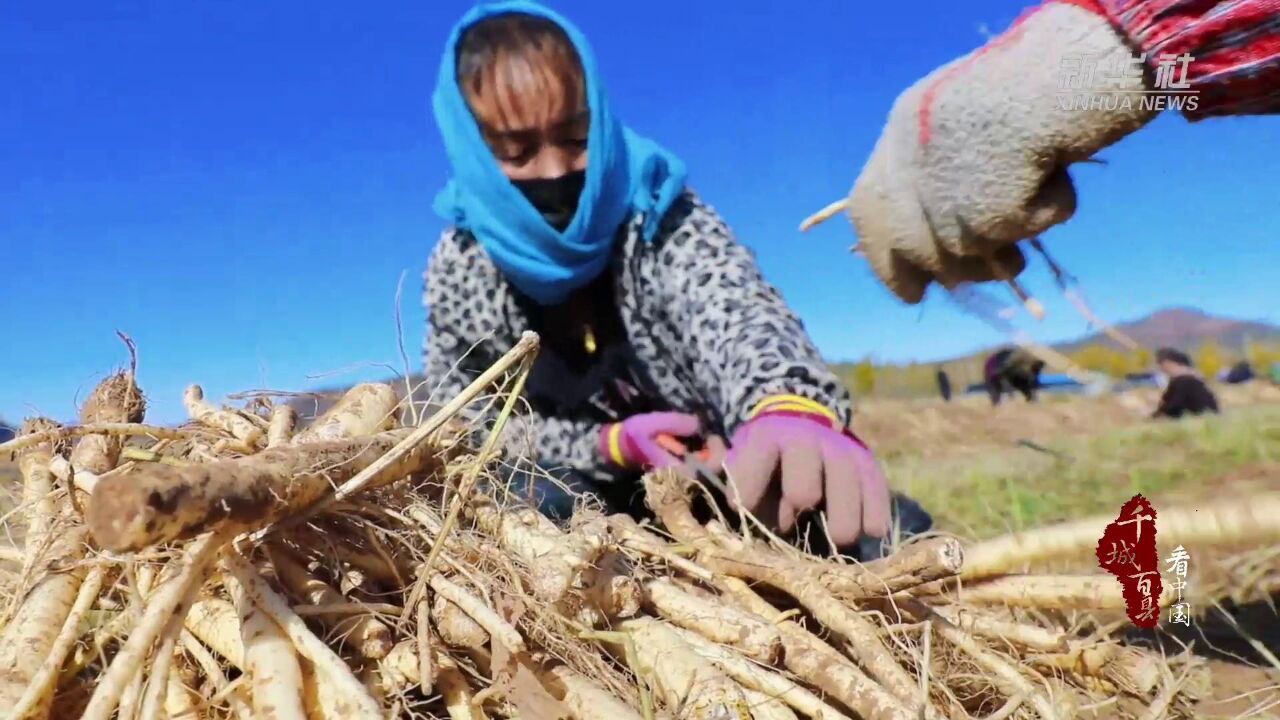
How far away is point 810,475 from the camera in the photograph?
120 cm

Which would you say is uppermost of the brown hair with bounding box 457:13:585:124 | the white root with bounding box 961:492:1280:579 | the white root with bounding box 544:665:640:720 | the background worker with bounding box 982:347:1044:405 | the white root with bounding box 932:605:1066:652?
the brown hair with bounding box 457:13:585:124

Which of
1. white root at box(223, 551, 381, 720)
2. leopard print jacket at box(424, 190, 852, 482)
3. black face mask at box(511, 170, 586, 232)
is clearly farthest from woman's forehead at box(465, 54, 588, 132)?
white root at box(223, 551, 381, 720)

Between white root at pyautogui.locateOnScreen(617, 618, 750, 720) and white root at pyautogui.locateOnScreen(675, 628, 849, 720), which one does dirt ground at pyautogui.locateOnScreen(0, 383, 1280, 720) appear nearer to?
white root at pyautogui.locateOnScreen(675, 628, 849, 720)

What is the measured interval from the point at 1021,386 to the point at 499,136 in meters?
9.70

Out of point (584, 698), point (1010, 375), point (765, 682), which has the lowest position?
point (1010, 375)

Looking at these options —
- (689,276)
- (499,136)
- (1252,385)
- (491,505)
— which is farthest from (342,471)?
(1252,385)

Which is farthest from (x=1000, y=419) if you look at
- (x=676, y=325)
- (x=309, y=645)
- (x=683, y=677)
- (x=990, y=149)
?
(x=309, y=645)

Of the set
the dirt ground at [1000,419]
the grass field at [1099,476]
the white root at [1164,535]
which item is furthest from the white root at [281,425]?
the dirt ground at [1000,419]

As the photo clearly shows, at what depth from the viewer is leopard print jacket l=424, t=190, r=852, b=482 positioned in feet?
4.95

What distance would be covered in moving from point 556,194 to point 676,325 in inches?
16.4

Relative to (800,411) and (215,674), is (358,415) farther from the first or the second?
(800,411)

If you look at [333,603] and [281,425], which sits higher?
[281,425]

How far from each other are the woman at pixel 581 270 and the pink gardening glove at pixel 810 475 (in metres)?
0.22

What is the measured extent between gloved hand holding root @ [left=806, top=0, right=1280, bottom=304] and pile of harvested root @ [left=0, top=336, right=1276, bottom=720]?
1.33 feet
